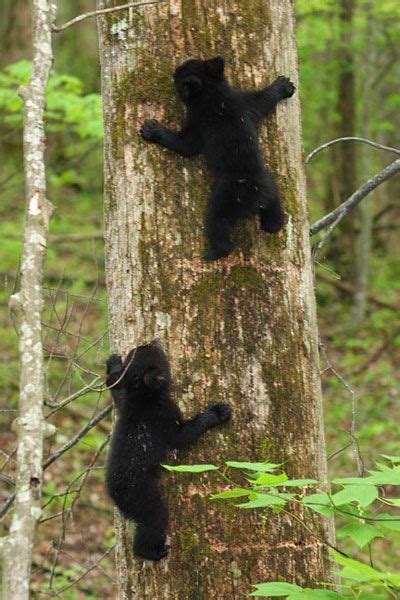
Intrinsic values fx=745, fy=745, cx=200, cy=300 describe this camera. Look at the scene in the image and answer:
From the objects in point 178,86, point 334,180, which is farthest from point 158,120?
point 334,180

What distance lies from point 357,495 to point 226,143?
1786 millimetres

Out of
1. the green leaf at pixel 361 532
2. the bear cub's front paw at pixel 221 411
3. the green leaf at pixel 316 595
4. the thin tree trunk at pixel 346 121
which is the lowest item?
the green leaf at pixel 316 595

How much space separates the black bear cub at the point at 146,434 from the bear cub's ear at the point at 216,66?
3.77 feet

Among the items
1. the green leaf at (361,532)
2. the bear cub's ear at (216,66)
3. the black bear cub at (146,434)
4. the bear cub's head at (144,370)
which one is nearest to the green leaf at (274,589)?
the green leaf at (361,532)

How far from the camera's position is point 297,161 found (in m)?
3.28

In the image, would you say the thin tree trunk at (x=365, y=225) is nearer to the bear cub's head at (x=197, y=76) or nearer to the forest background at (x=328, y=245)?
the forest background at (x=328, y=245)

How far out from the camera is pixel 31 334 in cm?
227

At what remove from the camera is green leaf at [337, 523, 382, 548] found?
6.69 feet

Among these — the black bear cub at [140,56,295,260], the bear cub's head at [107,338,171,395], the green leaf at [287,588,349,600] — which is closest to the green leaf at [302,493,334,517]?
the green leaf at [287,588,349,600]

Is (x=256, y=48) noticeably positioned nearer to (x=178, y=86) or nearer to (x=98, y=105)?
(x=178, y=86)

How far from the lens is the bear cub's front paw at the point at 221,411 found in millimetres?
2836

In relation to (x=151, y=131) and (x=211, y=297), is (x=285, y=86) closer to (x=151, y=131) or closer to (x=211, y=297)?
(x=151, y=131)

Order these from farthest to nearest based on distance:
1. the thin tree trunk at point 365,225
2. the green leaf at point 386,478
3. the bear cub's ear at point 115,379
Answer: the thin tree trunk at point 365,225 → the bear cub's ear at point 115,379 → the green leaf at point 386,478

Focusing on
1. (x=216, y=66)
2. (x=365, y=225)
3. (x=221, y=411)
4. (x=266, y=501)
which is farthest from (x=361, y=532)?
(x=365, y=225)
